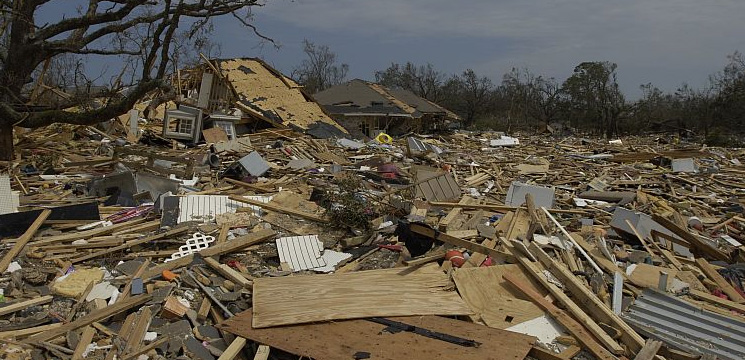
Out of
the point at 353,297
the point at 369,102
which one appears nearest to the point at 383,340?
the point at 353,297

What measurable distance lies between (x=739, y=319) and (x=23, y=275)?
285 inches

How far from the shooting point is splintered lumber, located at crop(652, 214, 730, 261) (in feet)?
23.1

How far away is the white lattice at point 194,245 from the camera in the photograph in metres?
6.45

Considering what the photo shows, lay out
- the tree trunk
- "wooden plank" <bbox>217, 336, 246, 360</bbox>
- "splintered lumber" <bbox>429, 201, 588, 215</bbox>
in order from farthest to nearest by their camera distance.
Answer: the tree trunk < "splintered lumber" <bbox>429, 201, 588, 215</bbox> < "wooden plank" <bbox>217, 336, 246, 360</bbox>

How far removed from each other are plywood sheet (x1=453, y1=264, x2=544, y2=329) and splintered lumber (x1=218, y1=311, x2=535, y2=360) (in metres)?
0.45

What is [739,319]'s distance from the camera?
16.5 feet

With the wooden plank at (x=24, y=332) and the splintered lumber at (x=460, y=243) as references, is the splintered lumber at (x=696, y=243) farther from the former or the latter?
the wooden plank at (x=24, y=332)

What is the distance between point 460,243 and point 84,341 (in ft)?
13.4

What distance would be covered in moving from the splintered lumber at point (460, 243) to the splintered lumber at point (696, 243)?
2.92m

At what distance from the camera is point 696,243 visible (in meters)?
7.13

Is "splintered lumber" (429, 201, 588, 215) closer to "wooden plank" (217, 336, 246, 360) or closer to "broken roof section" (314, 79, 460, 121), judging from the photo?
"wooden plank" (217, 336, 246, 360)

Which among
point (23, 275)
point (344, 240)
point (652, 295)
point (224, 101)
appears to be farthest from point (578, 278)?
point (224, 101)

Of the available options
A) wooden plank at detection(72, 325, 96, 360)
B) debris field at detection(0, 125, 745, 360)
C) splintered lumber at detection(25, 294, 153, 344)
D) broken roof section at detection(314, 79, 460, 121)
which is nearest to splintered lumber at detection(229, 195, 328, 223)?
debris field at detection(0, 125, 745, 360)

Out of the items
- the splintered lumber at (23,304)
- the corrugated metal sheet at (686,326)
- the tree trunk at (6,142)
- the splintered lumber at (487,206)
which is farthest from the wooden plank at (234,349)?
the tree trunk at (6,142)
